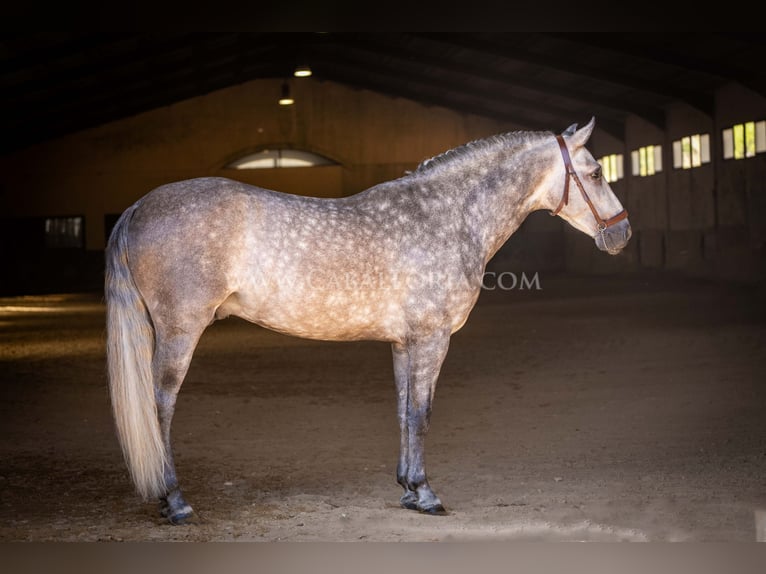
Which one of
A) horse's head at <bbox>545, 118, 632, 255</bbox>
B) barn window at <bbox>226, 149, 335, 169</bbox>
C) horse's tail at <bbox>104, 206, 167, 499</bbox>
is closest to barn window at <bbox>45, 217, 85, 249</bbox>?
barn window at <bbox>226, 149, 335, 169</bbox>

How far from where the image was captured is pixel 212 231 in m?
4.62

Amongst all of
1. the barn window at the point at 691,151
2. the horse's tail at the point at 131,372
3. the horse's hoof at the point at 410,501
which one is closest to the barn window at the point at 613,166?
the barn window at the point at 691,151

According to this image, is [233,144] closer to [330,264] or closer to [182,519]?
[330,264]

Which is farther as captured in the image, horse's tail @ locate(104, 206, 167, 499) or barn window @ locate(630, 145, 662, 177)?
barn window @ locate(630, 145, 662, 177)

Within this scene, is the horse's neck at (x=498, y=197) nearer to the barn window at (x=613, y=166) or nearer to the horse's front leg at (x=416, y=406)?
the horse's front leg at (x=416, y=406)

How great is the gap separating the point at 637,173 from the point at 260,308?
21847 millimetres

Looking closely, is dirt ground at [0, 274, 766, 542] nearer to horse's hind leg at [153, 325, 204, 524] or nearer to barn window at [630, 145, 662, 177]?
horse's hind leg at [153, 325, 204, 524]

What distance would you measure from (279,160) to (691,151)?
12252mm

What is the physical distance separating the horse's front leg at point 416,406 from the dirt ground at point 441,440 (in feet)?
0.36

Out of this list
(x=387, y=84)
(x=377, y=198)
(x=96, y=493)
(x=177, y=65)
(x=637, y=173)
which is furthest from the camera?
(x=387, y=84)

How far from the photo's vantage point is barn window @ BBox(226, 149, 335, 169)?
28.6m

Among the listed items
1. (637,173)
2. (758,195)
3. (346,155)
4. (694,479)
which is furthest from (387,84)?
(694,479)

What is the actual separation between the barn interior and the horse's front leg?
163mm

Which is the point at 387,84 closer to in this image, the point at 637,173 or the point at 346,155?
the point at 346,155
